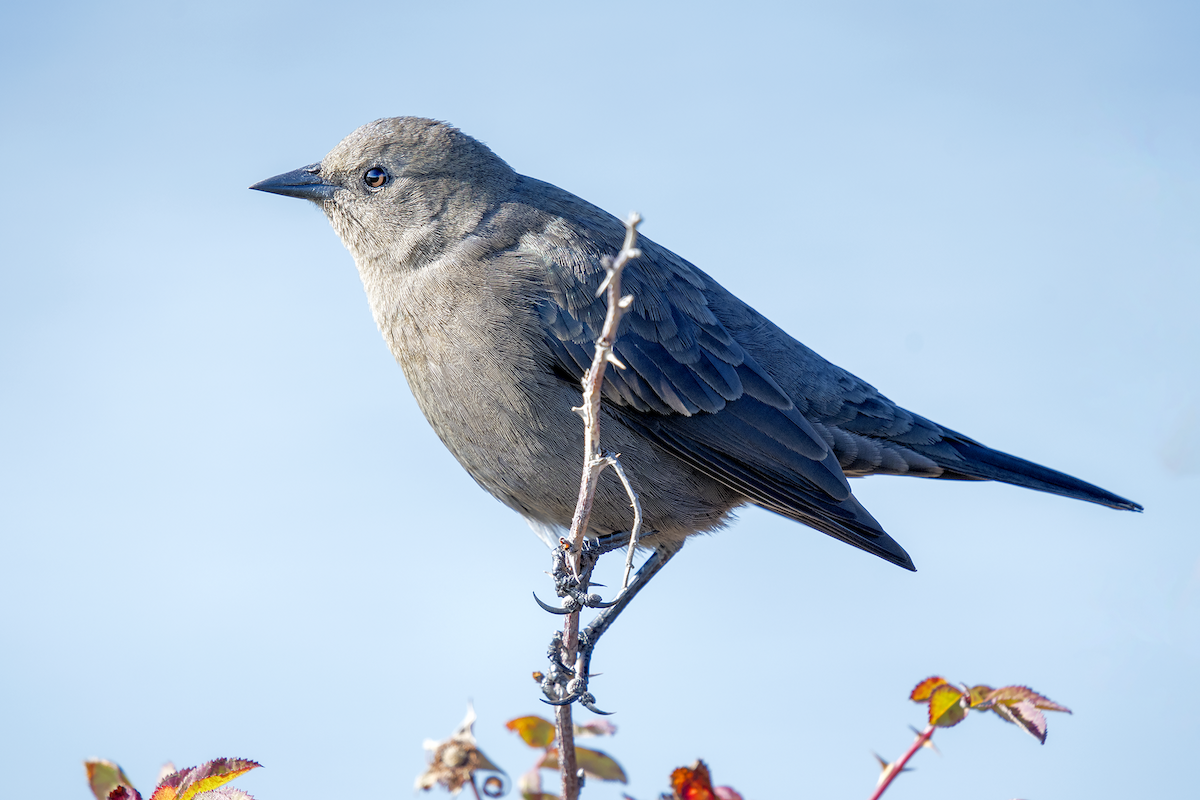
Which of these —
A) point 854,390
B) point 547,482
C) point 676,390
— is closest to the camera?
point 547,482

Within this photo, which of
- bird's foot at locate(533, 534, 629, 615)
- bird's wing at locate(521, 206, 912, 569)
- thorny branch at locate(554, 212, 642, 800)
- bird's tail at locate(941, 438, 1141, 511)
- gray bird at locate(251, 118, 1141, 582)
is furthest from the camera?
bird's tail at locate(941, 438, 1141, 511)

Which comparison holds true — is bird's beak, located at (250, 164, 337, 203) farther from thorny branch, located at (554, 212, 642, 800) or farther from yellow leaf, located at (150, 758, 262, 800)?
yellow leaf, located at (150, 758, 262, 800)

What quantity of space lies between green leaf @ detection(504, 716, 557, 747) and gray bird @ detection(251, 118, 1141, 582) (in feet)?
4.65

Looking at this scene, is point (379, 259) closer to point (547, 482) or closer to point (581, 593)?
point (547, 482)

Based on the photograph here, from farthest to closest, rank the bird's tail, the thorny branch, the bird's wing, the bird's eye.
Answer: the bird's tail, the bird's eye, the bird's wing, the thorny branch

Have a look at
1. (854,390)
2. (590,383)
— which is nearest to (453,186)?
(854,390)

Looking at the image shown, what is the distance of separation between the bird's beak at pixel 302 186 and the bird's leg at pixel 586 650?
2.48 m

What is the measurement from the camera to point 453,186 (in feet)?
17.5

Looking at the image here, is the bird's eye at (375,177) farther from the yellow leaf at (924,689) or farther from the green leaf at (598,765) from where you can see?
the yellow leaf at (924,689)

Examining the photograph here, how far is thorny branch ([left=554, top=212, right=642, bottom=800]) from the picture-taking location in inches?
94.9

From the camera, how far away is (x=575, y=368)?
4.61 meters

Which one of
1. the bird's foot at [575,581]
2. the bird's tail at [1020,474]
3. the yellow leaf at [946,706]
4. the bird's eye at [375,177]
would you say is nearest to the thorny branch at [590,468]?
the bird's foot at [575,581]

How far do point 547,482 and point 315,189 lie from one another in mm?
2173

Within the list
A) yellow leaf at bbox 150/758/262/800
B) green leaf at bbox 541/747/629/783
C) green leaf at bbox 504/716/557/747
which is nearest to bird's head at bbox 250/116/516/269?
green leaf at bbox 504/716/557/747
